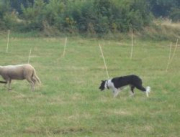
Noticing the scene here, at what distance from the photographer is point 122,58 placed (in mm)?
30125

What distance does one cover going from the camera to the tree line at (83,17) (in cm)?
4331

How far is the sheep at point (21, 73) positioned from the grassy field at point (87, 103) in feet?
1.26

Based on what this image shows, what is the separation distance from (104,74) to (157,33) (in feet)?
71.2

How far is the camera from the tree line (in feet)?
142

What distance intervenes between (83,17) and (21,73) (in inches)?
1040

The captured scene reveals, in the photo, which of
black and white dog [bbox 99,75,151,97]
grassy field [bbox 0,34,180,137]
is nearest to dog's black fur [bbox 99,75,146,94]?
black and white dog [bbox 99,75,151,97]

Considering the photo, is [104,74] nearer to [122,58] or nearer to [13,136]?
[122,58]

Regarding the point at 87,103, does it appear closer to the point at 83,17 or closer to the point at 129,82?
the point at 129,82

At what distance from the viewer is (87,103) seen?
14.7 metres

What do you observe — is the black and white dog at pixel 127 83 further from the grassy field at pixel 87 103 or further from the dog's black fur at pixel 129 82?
the grassy field at pixel 87 103

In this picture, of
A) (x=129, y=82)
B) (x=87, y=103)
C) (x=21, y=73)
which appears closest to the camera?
(x=87, y=103)

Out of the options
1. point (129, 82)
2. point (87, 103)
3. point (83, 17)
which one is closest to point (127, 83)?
point (129, 82)

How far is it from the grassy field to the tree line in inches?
555

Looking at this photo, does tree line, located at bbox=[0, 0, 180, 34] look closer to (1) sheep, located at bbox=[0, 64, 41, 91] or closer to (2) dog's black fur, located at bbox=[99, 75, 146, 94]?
(1) sheep, located at bbox=[0, 64, 41, 91]
